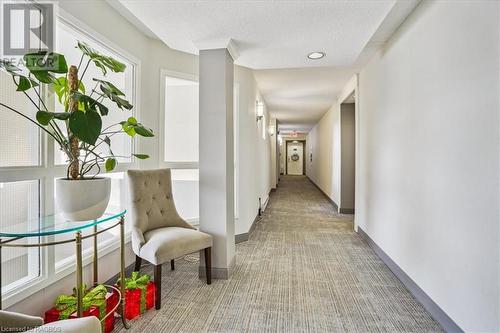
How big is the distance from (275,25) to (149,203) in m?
1.93

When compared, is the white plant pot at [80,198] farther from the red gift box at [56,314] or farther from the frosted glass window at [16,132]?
the red gift box at [56,314]

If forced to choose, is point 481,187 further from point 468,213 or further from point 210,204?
point 210,204

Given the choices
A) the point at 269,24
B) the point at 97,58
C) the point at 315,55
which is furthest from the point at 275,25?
the point at 97,58

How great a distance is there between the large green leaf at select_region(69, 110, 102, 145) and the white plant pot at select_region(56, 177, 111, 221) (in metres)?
0.31

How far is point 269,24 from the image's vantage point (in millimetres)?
2086

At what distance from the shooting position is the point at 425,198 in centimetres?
206

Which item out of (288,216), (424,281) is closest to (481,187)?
(424,281)

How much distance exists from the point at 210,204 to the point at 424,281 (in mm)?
1924

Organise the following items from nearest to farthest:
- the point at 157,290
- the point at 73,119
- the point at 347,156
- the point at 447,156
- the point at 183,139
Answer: the point at 73,119, the point at 447,156, the point at 157,290, the point at 183,139, the point at 347,156

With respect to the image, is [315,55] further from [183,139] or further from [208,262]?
[208,262]

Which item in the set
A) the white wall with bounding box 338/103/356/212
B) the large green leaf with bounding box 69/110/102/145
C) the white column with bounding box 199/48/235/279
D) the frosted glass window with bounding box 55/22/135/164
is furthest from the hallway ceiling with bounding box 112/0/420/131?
the white wall with bounding box 338/103/356/212

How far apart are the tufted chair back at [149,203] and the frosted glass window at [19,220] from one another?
67 centimetres

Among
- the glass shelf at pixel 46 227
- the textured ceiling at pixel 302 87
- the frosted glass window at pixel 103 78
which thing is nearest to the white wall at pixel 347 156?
the textured ceiling at pixel 302 87

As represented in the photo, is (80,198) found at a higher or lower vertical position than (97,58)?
lower
